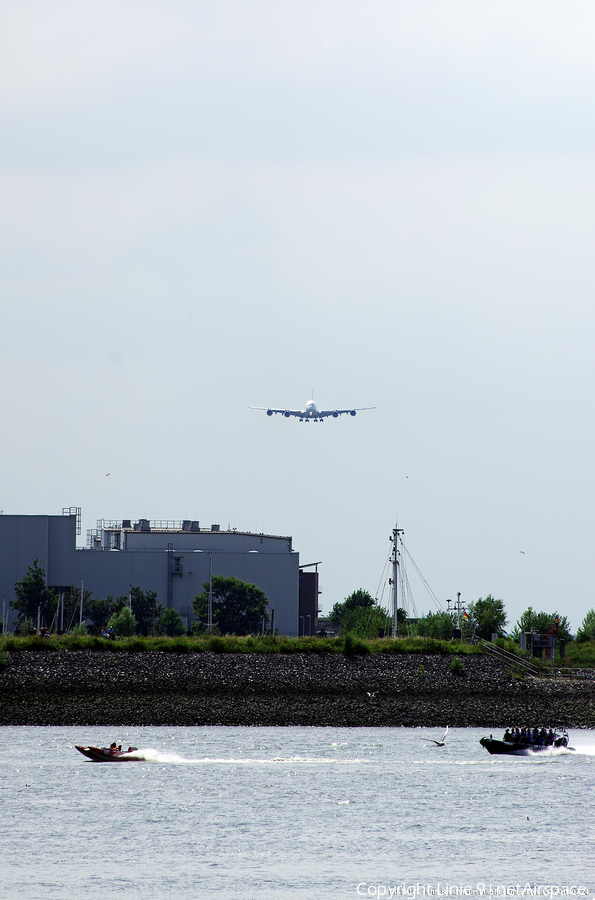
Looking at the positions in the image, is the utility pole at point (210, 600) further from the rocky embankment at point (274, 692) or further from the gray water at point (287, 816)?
the gray water at point (287, 816)

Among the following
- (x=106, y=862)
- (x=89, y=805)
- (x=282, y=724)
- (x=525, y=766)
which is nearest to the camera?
(x=106, y=862)

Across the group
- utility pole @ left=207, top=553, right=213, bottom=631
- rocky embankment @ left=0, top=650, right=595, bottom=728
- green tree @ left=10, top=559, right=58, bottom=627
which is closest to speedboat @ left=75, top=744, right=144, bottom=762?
rocky embankment @ left=0, top=650, right=595, bottom=728

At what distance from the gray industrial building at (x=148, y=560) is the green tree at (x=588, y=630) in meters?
45.7

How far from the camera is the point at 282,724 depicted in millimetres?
78125

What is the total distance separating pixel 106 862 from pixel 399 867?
437 inches

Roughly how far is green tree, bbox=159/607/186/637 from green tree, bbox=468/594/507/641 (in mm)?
44371

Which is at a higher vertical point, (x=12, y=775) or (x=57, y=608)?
(x=57, y=608)

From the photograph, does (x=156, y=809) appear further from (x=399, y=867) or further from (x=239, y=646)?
(x=239, y=646)

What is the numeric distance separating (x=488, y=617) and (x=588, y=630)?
2387 centimetres

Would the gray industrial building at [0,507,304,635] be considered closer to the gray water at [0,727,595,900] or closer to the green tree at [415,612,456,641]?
the green tree at [415,612,456,641]

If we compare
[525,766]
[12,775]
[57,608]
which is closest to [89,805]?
[12,775]

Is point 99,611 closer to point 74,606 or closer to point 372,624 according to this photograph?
point 74,606

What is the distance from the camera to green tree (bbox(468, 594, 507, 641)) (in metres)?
129

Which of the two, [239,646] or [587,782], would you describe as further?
[239,646]
